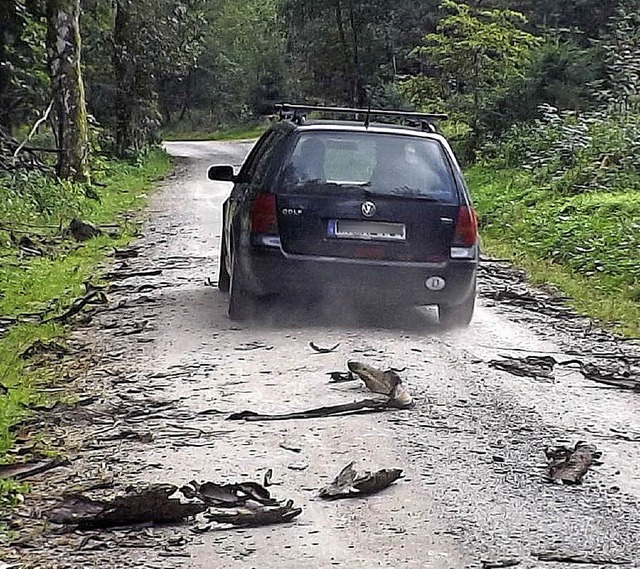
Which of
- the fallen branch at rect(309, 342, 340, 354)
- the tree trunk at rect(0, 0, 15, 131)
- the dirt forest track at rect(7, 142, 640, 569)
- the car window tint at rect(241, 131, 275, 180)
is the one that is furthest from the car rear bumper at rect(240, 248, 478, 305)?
the tree trunk at rect(0, 0, 15, 131)

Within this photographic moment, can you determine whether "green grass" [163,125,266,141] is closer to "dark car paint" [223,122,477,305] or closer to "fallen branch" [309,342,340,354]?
"dark car paint" [223,122,477,305]

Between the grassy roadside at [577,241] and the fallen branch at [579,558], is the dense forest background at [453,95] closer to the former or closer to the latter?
the grassy roadside at [577,241]

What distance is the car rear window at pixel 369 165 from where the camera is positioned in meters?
9.70

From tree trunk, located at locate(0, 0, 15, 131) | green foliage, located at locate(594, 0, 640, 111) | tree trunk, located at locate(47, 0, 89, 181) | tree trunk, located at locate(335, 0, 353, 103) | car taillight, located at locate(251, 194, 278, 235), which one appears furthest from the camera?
tree trunk, located at locate(335, 0, 353, 103)

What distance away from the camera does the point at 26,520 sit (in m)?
5.39

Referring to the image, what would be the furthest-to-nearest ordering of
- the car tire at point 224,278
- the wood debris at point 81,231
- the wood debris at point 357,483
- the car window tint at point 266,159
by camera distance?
the wood debris at point 81,231 < the car tire at point 224,278 < the car window tint at point 266,159 < the wood debris at point 357,483

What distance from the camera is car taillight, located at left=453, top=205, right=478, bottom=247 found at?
980cm

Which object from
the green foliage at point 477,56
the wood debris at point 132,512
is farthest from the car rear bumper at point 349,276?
the green foliage at point 477,56

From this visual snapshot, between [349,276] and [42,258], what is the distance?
6306 mm

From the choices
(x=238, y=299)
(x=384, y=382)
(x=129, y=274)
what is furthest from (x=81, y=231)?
(x=384, y=382)

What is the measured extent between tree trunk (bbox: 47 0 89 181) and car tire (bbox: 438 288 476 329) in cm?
1492

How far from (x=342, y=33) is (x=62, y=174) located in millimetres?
23152

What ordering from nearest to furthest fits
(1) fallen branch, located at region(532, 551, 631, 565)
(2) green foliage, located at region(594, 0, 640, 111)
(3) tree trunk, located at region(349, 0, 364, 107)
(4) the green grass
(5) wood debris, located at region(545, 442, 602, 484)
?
(1) fallen branch, located at region(532, 551, 631, 565), (5) wood debris, located at region(545, 442, 602, 484), (2) green foliage, located at region(594, 0, 640, 111), (3) tree trunk, located at region(349, 0, 364, 107), (4) the green grass

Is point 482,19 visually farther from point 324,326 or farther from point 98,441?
point 98,441
